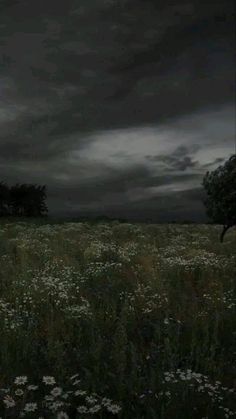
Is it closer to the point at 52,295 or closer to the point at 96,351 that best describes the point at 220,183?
the point at 96,351

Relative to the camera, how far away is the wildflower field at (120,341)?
5.48 meters

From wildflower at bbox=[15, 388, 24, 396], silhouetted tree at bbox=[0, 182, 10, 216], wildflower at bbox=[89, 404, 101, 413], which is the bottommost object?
wildflower at bbox=[89, 404, 101, 413]

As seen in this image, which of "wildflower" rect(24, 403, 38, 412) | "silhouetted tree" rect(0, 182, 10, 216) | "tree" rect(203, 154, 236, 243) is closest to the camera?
"wildflower" rect(24, 403, 38, 412)

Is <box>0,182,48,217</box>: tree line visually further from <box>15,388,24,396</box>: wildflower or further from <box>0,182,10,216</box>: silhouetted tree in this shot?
<box>15,388,24,396</box>: wildflower

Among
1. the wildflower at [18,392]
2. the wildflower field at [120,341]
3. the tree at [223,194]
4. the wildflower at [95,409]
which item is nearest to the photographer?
the wildflower at [95,409]

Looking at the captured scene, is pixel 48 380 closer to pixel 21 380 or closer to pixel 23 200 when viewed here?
pixel 21 380

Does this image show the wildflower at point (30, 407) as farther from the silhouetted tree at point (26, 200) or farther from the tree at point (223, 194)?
the silhouetted tree at point (26, 200)

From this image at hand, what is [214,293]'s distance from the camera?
11.2 m

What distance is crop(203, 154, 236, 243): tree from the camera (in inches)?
306

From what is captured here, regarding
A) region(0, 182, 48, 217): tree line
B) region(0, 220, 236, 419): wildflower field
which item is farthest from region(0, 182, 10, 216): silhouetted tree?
region(0, 220, 236, 419): wildflower field

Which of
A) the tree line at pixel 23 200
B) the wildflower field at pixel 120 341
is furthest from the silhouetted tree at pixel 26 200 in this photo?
the wildflower field at pixel 120 341

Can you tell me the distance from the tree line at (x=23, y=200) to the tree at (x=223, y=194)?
76255 millimetres

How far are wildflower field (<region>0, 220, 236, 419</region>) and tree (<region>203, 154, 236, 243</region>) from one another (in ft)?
5.18

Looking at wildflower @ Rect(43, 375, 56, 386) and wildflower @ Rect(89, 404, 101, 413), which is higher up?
wildflower @ Rect(43, 375, 56, 386)
